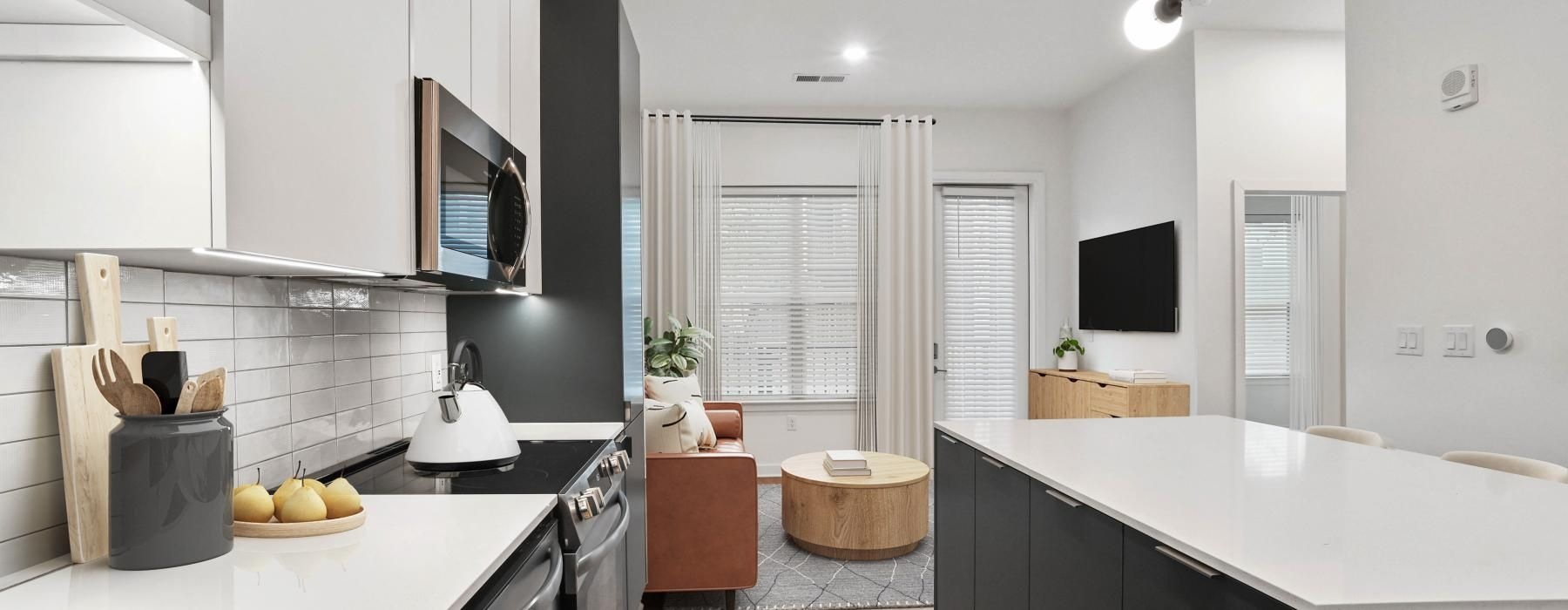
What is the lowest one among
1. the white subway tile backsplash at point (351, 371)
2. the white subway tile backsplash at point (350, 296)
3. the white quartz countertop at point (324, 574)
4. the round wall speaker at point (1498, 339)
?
the white quartz countertop at point (324, 574)

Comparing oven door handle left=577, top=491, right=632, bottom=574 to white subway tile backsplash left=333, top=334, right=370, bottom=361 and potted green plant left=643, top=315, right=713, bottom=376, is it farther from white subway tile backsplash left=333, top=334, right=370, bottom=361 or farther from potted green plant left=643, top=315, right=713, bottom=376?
potted green plant left=643, top=315, right=713, bottom=376

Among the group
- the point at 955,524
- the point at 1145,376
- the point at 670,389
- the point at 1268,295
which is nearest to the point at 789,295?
the point at 670,389

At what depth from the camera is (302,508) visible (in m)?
1.13

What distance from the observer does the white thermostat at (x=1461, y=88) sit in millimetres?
2441

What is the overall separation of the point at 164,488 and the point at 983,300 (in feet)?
17.0

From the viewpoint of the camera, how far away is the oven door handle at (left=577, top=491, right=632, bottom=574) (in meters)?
1.48

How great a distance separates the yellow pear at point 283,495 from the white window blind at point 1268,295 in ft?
19.4

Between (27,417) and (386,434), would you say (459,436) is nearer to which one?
(386,434)

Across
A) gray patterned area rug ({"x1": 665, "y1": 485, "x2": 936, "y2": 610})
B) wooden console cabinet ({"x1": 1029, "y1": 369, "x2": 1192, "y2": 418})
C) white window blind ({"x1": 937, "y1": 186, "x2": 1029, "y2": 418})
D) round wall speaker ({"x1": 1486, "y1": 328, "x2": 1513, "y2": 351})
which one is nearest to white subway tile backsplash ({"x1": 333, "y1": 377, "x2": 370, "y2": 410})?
gray patterned area rug ({"x1": 665, "y1": 485, "x2": 936, "y2": 610})

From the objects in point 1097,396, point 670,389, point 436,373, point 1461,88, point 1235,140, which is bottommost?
point 1097,396

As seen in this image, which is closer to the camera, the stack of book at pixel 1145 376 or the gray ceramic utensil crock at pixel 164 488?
the gray ceramic utensil crock at pixel 164 488

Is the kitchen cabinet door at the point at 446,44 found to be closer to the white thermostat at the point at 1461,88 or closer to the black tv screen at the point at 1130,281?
the white thermostat at the point at 1461,88

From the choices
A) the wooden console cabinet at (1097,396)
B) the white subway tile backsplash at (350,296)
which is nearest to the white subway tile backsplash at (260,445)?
the white subway tile backsplash at (350,296)

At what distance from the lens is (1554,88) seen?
2221 mm
